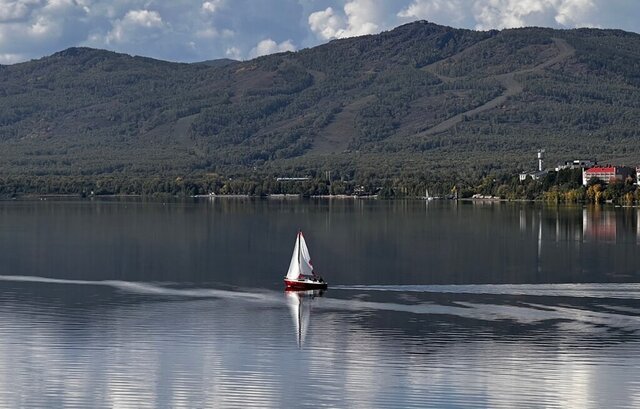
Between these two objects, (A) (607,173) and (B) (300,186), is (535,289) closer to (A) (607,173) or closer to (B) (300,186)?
(A) (607,173)

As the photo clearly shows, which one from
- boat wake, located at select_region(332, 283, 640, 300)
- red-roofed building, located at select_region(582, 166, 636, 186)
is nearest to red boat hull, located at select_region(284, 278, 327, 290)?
boat wake, located at select_region(332, 283, 640, 300)

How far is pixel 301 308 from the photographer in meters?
31.8

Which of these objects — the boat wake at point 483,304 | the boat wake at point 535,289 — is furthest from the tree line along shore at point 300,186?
the boat wake at point 483,304

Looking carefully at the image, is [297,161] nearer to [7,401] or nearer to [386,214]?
[386,214]

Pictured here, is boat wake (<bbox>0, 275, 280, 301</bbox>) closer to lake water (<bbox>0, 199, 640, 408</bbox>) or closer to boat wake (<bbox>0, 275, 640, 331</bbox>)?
boat wake (<bbox>0, 275, 640, 331</bbox>)

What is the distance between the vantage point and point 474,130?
192125 millimetres

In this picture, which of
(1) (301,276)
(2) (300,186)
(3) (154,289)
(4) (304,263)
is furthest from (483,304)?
(2) (300,186)

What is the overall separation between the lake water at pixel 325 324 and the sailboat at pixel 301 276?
0.49 m

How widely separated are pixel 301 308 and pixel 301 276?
14.0 ft

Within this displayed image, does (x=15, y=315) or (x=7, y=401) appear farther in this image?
(x=15, y=315)

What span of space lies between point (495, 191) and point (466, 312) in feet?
296

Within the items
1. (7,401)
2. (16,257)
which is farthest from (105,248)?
(7,401)

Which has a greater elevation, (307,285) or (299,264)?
(299,264)

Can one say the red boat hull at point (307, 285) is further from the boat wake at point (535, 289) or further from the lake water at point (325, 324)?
the boat wake at point (535, 289)
